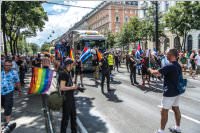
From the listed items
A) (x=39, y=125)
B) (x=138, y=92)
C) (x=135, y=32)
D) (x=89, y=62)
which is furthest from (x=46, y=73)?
(x=135, y=32)

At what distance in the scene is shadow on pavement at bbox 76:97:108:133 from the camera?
7.50 metres

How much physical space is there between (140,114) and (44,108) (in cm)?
325

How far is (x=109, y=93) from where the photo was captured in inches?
516

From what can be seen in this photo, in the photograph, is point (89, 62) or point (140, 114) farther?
point (89, 62)

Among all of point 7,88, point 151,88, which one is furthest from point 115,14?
point 7,88

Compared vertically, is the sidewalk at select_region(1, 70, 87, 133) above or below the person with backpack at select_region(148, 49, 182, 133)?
below

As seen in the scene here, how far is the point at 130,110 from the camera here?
31.6 feet

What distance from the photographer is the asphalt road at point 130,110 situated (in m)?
7.61

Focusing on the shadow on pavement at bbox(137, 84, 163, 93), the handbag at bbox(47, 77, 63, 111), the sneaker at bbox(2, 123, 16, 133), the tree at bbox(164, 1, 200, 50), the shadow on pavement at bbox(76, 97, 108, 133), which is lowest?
the shadow on pavement at bbox(76, 97, 108, 133)

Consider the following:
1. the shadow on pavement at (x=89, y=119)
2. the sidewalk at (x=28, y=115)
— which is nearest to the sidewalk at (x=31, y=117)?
the sidewalk at (x=28, y=115)

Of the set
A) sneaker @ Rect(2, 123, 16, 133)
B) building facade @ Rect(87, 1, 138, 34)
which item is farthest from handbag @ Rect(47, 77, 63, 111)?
building facade @ Rect(87, 1, 138, 34)

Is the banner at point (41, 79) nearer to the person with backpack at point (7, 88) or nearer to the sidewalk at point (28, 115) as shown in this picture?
the sidewalk at point (28, 115)

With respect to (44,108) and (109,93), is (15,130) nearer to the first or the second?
(44,108)

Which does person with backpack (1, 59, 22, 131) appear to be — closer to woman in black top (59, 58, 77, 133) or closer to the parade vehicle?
woman in black top (59, 58, 77, 133)
